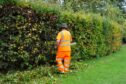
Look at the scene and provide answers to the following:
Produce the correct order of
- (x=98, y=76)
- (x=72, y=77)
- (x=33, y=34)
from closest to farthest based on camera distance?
(x=72, y=77) < (x=98, y=76) < (x=33, y=34)

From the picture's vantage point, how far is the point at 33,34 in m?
10.6

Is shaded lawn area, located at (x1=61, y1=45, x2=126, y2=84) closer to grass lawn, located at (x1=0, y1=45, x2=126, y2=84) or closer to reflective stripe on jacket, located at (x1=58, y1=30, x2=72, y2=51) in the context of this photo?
grass lawn, located at (x1=0, y1=45, x2=126, y2=84)

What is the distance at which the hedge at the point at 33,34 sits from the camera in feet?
31.8

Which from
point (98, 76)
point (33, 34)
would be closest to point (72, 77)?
point (98, 76)

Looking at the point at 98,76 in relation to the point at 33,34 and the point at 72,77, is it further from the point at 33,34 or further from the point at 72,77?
the point at 33,34

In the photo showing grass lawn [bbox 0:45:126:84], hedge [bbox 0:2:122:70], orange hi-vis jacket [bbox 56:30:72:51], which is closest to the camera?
grass lawn [bbox 0:45:126:84]

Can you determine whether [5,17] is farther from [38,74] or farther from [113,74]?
[113,74]

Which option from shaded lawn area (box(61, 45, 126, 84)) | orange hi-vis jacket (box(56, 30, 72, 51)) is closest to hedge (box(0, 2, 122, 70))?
orange hi-vis jacket (box(56, 30, 72, 51))

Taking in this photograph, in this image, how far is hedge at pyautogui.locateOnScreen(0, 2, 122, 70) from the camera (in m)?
9.70

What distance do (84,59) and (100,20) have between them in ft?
10.5

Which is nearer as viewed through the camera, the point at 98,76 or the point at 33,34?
the point at 98,76

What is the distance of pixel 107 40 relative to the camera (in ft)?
60.1

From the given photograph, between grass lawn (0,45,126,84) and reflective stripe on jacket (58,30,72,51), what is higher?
reflective stripe on jacket (58,30,72,51)

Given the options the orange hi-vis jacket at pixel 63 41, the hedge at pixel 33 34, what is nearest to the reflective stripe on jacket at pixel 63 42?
the orange hi-vis jacket at pixel 63 41
